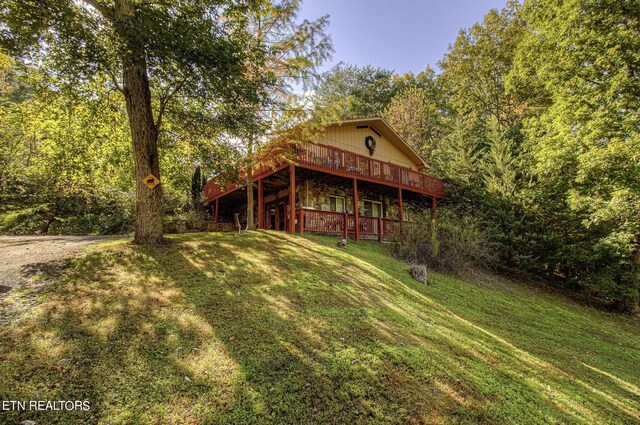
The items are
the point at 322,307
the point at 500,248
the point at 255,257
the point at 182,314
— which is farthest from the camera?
the point at 500,248

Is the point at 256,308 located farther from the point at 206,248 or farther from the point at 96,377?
the point at 206,248

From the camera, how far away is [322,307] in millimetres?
4738

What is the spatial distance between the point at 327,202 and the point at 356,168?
2.42 meters

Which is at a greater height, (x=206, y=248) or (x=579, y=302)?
(x=206, y=248)

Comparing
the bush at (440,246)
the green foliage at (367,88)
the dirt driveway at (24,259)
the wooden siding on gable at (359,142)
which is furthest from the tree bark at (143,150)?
the green foliage at (367,88)

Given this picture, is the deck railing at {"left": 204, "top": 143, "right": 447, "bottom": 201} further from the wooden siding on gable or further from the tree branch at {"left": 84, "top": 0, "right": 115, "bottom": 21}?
the tree branch at {"left": 84, "top": 0, "right": 115, "bottom": 21}

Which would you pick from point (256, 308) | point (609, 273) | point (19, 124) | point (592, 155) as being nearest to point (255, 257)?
point (256, 308)

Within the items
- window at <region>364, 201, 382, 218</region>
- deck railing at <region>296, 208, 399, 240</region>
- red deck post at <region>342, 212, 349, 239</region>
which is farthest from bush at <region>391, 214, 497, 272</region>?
window at <region>364, 201, 382, 218</region>

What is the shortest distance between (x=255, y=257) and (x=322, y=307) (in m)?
2.66

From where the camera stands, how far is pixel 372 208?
16.4 metres

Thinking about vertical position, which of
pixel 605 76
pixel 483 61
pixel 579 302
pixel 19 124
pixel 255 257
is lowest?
pixel 579 302

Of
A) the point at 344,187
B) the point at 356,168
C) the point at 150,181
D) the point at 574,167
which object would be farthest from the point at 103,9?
the point at 574,167

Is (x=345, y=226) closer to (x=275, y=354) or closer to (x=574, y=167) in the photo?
(x=275, y=354)

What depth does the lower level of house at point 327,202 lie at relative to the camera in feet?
37.4
